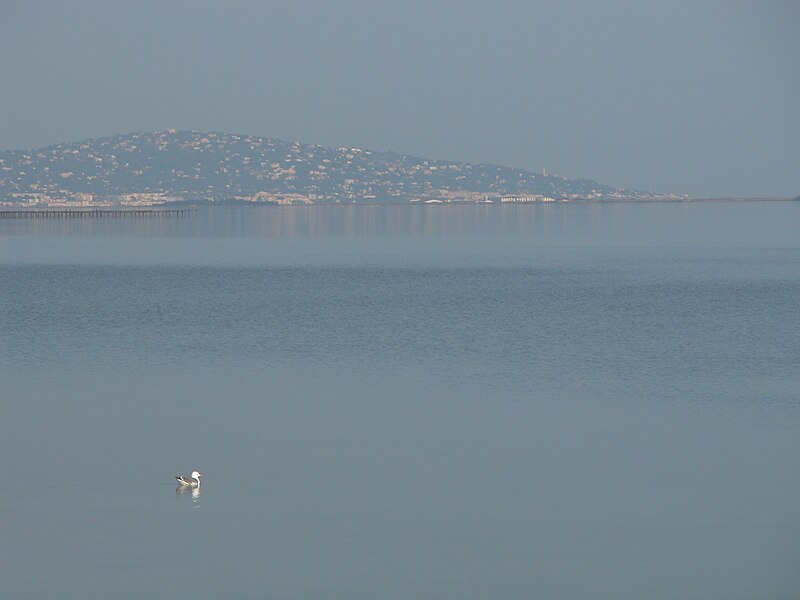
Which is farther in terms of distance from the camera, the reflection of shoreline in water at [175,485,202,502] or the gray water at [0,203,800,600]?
the reflection of shoreline in water at [175,485,202,502]

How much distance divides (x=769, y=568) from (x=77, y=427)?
35.1ft

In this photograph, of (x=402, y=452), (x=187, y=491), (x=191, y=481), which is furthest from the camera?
(x=402, y=452)

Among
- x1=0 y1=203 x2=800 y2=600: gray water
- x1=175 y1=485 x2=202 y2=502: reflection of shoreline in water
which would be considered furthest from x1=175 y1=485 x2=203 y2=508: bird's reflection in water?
x1=0 y1=203 x2=800 y2=600: gray water

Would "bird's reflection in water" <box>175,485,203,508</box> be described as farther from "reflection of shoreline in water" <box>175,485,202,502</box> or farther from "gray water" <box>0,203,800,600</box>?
"gray water" <box>0,203,800,600</box>

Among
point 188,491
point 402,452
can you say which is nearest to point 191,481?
point 188,491

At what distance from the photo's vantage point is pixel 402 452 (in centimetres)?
1736

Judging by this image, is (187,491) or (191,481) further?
(191,481)

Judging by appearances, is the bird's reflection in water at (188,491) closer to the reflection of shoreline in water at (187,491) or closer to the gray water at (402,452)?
the reflection of shoreline in water at (187,491)

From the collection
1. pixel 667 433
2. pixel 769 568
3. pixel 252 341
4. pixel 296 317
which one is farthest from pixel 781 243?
pixel 769 568

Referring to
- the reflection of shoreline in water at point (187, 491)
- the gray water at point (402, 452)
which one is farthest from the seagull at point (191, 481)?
the gray water at point (402, 452)

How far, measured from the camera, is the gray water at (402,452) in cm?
1245

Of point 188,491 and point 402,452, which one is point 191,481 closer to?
point 188,491

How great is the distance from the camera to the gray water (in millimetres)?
12445

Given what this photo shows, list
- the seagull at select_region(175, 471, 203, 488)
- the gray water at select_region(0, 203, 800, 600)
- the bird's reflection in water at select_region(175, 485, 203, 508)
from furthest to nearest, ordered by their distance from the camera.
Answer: the seagull at select_region(175, 471, 203, 488) < the bird's reflection in water at select_region(175, 485, 203, 508) < the gray water at select_region(0, 203, 800, 600)
